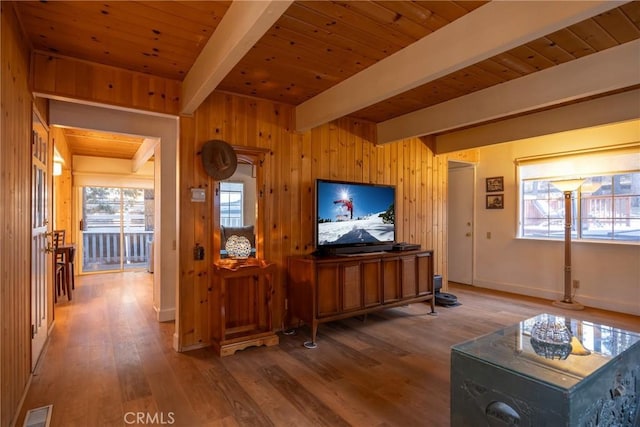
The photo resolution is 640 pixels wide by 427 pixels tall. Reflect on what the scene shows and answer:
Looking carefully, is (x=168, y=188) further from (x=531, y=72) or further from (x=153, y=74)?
(x=531, y=72)

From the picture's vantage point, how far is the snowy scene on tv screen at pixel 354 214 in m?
3.68

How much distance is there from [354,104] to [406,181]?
209 cm

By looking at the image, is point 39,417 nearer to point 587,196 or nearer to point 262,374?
point 262,374

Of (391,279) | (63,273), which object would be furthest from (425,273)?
(63,273)

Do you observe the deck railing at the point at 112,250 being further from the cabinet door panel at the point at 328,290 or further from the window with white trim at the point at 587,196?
the window with white trim at the point at 587,196

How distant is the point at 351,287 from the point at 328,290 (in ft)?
0.93

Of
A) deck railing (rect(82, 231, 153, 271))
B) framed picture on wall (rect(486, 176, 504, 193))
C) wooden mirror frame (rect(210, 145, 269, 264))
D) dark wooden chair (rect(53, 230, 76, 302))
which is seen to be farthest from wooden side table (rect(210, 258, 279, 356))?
deck railing (rect(82, 231, 153, 271))

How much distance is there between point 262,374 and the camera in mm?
2590

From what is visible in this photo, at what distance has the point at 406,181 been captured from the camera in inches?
186

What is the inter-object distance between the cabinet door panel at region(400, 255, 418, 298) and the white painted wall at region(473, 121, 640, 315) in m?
2.23

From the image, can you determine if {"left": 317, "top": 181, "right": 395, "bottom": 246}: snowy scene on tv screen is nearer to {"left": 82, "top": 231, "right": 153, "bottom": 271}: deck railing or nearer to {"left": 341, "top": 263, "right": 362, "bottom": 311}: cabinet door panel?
{"left": 341, "top": 263, "right": 362, "bottom": 311}: cabinet door panel

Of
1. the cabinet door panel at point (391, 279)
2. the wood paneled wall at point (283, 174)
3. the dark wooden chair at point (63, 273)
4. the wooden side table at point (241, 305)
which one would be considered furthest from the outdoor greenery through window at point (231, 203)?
the dark wooden chair at point (63, 273)

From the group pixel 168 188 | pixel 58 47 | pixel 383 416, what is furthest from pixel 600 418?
pixel 168 188

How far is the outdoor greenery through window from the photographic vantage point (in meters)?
3.33
